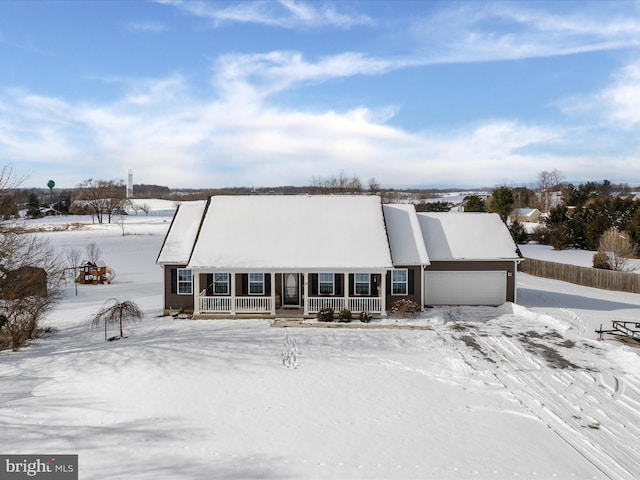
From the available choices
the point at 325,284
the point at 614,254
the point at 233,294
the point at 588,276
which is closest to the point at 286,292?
the point at 325,284

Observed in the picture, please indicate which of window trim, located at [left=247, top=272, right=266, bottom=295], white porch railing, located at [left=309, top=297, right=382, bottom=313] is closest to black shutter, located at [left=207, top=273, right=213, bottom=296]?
window trim, located at [left=247, top=272, right=266, bottom=295]

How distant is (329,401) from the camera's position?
1200 centimetres

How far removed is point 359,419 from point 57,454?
640 cm

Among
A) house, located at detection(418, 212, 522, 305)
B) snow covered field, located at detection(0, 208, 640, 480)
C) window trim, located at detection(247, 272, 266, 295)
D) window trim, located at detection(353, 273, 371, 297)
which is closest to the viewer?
snow covered field, located at detection(0, 208, 640, 480)

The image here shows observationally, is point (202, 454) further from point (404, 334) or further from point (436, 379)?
point (404, 334)

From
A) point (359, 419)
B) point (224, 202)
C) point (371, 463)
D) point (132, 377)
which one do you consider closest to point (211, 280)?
point (224, 202)

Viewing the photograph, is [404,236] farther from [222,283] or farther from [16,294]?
[16,294]

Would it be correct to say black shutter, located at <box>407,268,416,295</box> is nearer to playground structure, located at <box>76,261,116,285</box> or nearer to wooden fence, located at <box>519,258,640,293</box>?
wooden fence, located at <box>519,258,640,293</box>

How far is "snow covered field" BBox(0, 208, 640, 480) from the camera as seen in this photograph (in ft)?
29.9

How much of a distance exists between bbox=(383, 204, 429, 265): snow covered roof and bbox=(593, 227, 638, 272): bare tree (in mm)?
20575

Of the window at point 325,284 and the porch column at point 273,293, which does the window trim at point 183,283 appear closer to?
the porch column at point 273,293

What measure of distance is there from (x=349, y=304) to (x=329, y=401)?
940 centimetres

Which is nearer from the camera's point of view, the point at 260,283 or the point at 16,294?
the point at 16,294

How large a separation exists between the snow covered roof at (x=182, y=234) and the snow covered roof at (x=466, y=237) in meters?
12.1
